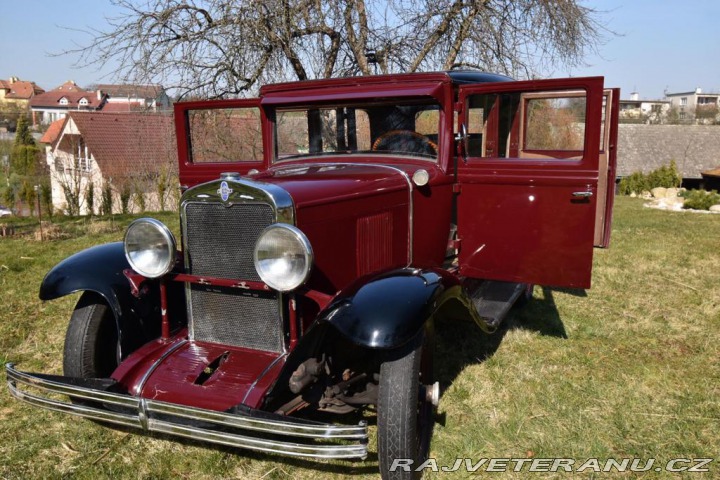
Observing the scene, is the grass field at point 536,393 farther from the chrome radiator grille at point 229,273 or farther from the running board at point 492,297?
the chrome radiator grille at point 229,273

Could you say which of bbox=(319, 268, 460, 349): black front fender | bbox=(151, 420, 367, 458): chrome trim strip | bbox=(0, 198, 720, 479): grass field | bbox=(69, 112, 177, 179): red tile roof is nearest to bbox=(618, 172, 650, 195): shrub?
bbox=(0, 198, 720, 479): grass field

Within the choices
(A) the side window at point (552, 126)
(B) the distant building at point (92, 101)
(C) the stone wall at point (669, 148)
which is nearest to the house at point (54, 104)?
(B) the distant building at point (92, 101)

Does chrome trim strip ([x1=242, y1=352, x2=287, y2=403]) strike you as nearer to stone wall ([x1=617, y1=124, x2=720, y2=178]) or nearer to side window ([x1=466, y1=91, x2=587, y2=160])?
side window ([x1=466, y1=91, x2=587, y2=160])

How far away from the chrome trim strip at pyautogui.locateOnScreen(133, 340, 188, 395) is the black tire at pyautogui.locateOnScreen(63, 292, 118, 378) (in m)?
0.43

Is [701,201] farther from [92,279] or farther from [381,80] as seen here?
[92,279]

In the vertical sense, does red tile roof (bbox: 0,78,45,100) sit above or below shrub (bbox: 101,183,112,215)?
above

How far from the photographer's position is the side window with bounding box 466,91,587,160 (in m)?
4.03

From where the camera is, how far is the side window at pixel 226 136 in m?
7.69

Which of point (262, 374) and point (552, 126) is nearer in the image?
point (262, 374)

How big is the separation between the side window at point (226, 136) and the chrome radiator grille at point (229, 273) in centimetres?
472

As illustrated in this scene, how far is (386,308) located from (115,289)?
1.67 m

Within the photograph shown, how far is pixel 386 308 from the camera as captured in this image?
2.45 metres

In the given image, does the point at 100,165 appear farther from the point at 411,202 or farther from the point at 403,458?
the point at 403,458

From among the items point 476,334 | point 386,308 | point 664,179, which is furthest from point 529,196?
point 664,179
